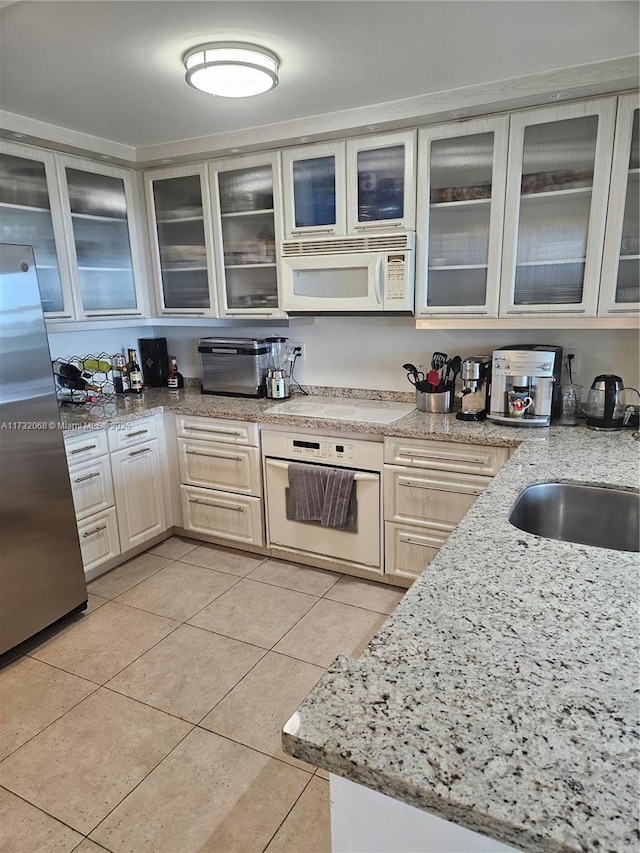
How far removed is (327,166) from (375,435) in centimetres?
146

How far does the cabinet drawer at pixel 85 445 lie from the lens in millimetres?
2670

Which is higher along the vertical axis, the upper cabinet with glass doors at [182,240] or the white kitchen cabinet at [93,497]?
the upper cabinet with glass doors at [182,240]

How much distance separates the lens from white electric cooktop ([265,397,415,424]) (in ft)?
9.24

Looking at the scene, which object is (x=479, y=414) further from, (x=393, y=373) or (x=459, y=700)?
(x=459, y=700)

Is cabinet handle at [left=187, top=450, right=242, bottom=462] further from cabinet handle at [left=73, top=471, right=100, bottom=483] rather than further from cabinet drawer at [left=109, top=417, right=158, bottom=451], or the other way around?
cabinet handle at [left=73, top=471, right=100, bottom=483]

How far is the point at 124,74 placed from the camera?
2064mm

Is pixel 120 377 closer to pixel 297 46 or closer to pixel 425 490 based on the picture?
pixel 425 490

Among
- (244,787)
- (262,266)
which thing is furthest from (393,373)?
(244,787)

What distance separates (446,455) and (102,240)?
241cm

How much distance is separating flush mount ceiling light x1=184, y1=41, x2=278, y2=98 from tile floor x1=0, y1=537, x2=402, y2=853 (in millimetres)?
2337

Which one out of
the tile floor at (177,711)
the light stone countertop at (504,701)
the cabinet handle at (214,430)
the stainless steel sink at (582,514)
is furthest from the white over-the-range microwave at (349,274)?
the light stone countertop at (504,701)

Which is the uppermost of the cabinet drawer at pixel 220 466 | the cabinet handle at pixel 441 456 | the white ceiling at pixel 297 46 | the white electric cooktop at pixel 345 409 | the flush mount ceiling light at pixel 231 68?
the white ceiling at pixel 297 46

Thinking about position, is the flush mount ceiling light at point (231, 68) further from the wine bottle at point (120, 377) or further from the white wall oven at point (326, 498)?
the wine bottle at point (120, 377)

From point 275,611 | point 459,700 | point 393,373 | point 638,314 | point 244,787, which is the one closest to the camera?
point 459,700
